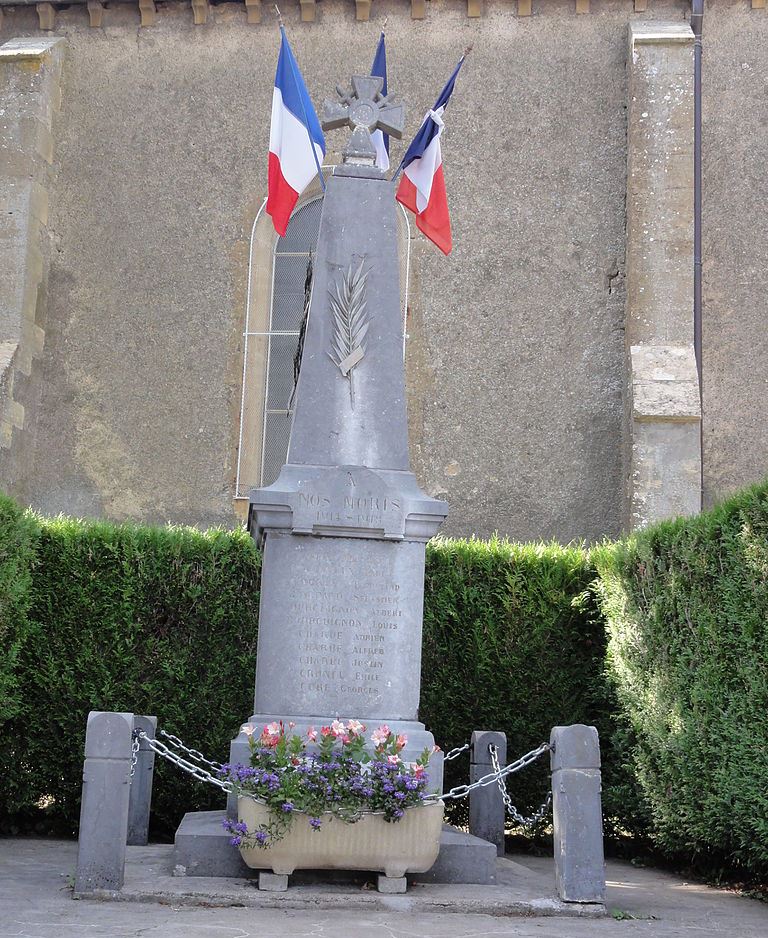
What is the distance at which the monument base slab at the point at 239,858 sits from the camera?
18.0 ft

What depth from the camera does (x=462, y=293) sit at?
11.8 m

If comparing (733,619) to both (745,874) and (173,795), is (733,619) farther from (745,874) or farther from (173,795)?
(173,795)

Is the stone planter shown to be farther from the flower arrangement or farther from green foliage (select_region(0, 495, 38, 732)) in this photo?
green foliage (select_region(0, 495, 38, 732))

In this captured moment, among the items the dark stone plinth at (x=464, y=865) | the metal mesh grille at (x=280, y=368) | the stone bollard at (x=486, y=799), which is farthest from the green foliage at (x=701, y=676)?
the metal mesh grille at (x=280, y=368)

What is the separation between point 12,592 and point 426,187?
12.1 feet

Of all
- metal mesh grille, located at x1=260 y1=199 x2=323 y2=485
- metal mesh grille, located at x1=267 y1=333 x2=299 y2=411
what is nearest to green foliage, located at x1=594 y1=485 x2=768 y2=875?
metal mesh grille, located at x1=260 y1=199 x2=323 y2=485

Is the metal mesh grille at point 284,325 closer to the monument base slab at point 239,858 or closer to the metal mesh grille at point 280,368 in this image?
the metal mesh grille at point 280,368

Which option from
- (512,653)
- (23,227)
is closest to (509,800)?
(512,653)

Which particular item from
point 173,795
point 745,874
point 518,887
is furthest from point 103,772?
point 745,874

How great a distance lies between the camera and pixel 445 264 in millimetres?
11859

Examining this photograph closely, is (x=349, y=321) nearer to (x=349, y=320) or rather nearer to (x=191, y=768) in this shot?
(x=349, y=320)

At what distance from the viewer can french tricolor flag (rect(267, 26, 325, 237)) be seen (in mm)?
7070

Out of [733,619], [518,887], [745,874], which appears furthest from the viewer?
[745,874]

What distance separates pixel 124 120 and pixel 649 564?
327 inches
